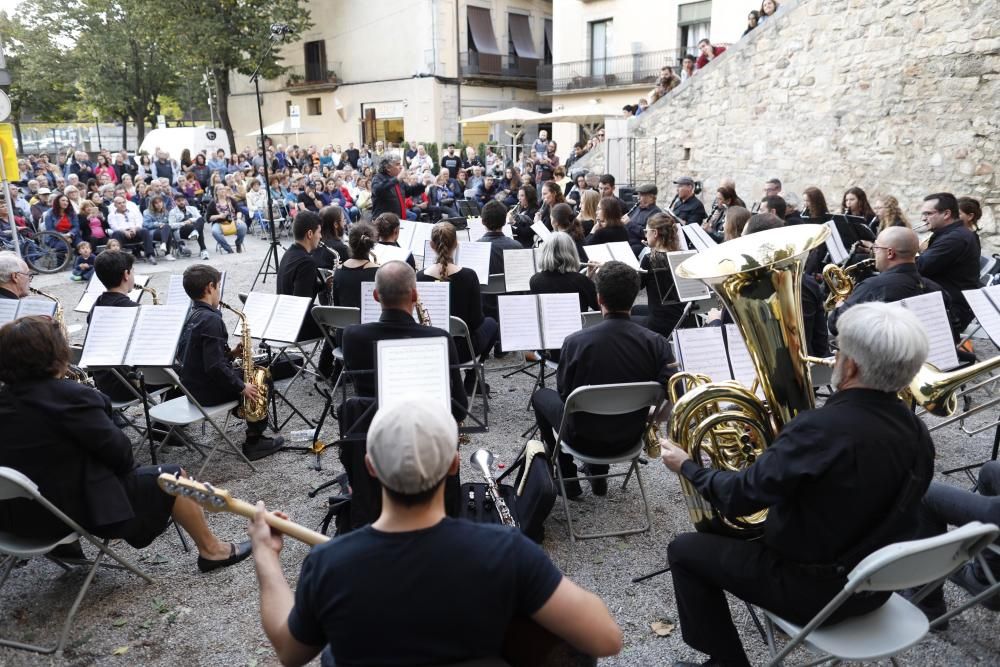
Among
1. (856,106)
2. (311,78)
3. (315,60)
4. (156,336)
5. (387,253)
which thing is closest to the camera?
(156,336)

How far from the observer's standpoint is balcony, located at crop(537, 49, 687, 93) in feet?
79.8

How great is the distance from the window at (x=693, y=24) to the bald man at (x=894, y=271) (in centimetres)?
2057

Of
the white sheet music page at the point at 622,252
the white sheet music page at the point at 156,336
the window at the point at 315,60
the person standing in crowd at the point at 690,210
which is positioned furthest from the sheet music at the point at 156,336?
the window at the point at 315,60

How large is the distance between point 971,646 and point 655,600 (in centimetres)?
127

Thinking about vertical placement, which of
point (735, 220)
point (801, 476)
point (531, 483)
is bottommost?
point (531, 483)

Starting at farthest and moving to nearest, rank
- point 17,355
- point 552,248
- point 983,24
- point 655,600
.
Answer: point 983,24 → point 552,248 → point 655,600 → point 17,355

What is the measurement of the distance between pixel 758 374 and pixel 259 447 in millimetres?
3514

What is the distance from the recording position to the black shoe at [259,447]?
4.90 m

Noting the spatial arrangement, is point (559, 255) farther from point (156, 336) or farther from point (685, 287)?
point (156, 336)

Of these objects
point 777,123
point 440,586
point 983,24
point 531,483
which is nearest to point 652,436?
point 531,483

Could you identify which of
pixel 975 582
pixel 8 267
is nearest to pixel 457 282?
pixel 8 267

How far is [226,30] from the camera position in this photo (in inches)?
1085

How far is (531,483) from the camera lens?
338cm

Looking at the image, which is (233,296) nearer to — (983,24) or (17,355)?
(17,355)
